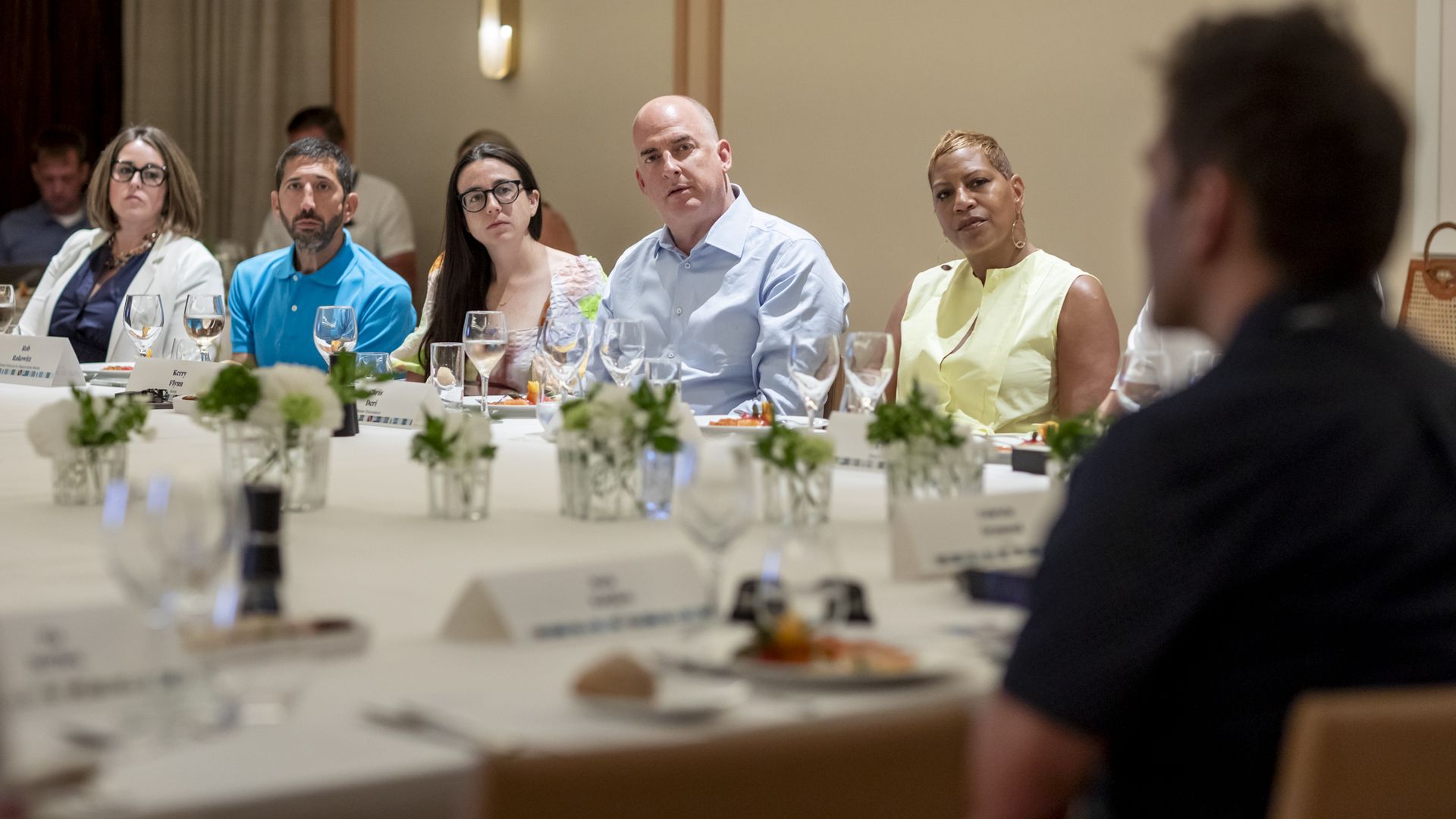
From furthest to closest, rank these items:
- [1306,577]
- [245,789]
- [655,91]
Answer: [655,91], [1306,577], [245,789]

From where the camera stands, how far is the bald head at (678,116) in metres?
4.12

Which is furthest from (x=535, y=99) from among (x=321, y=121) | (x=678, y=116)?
(x=678, y=116)

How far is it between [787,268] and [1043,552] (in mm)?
2876

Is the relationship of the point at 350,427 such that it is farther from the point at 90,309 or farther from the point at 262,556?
the point at 90,309

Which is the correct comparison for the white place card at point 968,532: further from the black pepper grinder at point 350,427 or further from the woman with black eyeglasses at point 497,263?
the woman with black eyeglasses at point 497,263

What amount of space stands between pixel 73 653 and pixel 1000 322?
2746 mm

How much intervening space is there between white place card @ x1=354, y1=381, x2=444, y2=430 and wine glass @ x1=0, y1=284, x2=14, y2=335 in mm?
1302

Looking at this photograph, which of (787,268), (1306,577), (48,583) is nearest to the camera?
(1306,577)

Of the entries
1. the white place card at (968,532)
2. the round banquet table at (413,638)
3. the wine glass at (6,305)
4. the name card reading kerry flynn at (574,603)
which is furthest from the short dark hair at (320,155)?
the name card reading kerry flynn at (574,603)

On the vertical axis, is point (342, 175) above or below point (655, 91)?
below

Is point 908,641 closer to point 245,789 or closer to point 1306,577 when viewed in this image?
point 1306,577

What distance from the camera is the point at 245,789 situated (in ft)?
3.09

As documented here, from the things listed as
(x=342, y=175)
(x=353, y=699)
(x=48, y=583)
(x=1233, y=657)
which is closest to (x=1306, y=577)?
(x=1233, y=657)

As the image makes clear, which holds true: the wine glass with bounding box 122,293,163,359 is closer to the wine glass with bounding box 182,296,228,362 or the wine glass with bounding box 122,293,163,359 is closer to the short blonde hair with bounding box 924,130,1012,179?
the wine glass with bounding box 182,296,228,362
